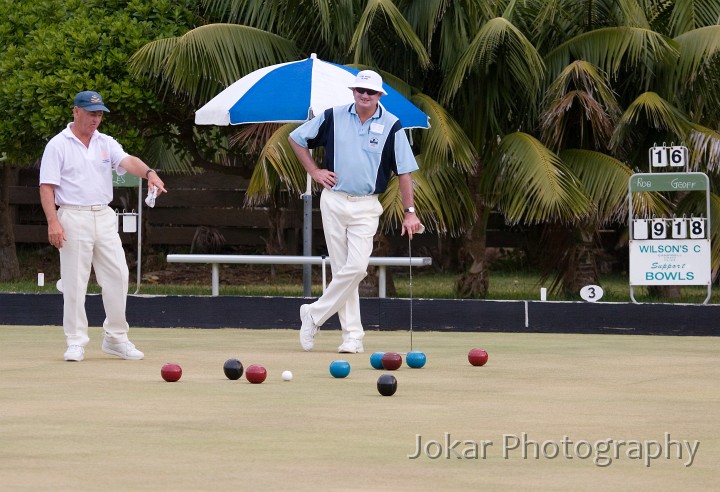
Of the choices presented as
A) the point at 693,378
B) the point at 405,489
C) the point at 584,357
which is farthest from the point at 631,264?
the point at 405,489

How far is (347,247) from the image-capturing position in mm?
8867

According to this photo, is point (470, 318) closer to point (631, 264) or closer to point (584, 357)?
point (631, 264)

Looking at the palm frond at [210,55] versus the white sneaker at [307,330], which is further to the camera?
the palm frond at [210,55]

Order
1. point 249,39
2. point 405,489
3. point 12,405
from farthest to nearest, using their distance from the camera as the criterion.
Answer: point 249,39
point 12,405
point 405,489

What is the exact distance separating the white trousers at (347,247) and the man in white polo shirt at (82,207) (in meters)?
1.11

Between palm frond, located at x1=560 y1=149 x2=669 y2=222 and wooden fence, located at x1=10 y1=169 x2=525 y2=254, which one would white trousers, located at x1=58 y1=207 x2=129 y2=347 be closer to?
palm frond, located at x1=560 y1=149 x2=669 y2=222

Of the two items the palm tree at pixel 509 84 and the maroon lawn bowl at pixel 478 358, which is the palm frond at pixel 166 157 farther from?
the maroon lawn bowl at pixel 478 358

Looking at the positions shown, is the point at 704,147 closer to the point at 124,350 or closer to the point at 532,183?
the point at 532,183

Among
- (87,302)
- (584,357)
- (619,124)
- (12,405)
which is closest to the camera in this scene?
(12,405)

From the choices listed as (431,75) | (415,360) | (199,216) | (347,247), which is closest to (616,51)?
(431,75)

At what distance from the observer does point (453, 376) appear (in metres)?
7.44

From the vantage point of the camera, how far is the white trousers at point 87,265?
8.20 meters

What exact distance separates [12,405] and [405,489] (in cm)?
251

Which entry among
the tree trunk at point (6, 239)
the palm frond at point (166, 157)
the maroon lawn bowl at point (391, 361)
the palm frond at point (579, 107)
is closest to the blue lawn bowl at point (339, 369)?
the maroon lawn bowl at point (391, 361)
